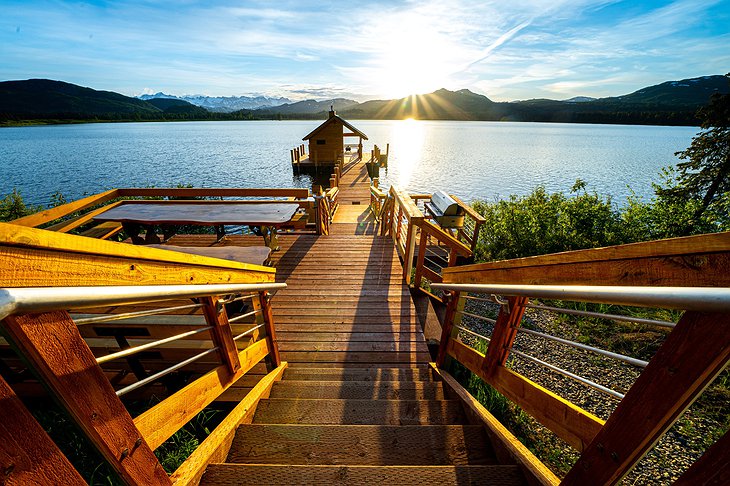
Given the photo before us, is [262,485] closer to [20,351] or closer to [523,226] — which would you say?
[20,351]

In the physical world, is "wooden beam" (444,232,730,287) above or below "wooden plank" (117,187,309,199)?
above

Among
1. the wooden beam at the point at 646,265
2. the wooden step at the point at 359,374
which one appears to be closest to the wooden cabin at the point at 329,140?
the wooden step at the point at 359,374

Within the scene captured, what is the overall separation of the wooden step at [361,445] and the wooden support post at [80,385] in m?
0.87

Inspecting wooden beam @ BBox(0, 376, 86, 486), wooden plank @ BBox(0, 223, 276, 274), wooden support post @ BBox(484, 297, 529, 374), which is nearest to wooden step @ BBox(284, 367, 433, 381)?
wooden support post @ BBox(484, 297, 529, 374)

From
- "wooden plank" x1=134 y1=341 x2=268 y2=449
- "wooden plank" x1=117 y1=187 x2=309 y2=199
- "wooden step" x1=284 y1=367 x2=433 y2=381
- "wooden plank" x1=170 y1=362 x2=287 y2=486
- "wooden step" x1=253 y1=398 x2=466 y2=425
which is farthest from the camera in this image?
"wooden plank" x1=117 y1=187 x2=309 y2=199

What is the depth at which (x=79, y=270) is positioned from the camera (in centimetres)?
84

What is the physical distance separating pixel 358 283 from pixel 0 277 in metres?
4.43

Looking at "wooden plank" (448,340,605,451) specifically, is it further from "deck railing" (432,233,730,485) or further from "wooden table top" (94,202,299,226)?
"wooden table top" (94,202,299,226)

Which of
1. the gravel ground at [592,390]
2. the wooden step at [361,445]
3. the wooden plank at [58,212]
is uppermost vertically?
the wooden plank at [58,212]

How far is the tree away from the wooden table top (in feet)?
40.3

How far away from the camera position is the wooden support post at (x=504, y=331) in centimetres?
185

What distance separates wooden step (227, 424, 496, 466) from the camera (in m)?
1.83

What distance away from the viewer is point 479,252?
8836 mm

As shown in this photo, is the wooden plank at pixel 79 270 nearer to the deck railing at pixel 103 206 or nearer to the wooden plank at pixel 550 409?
the wooden plank at pixel 550 409
